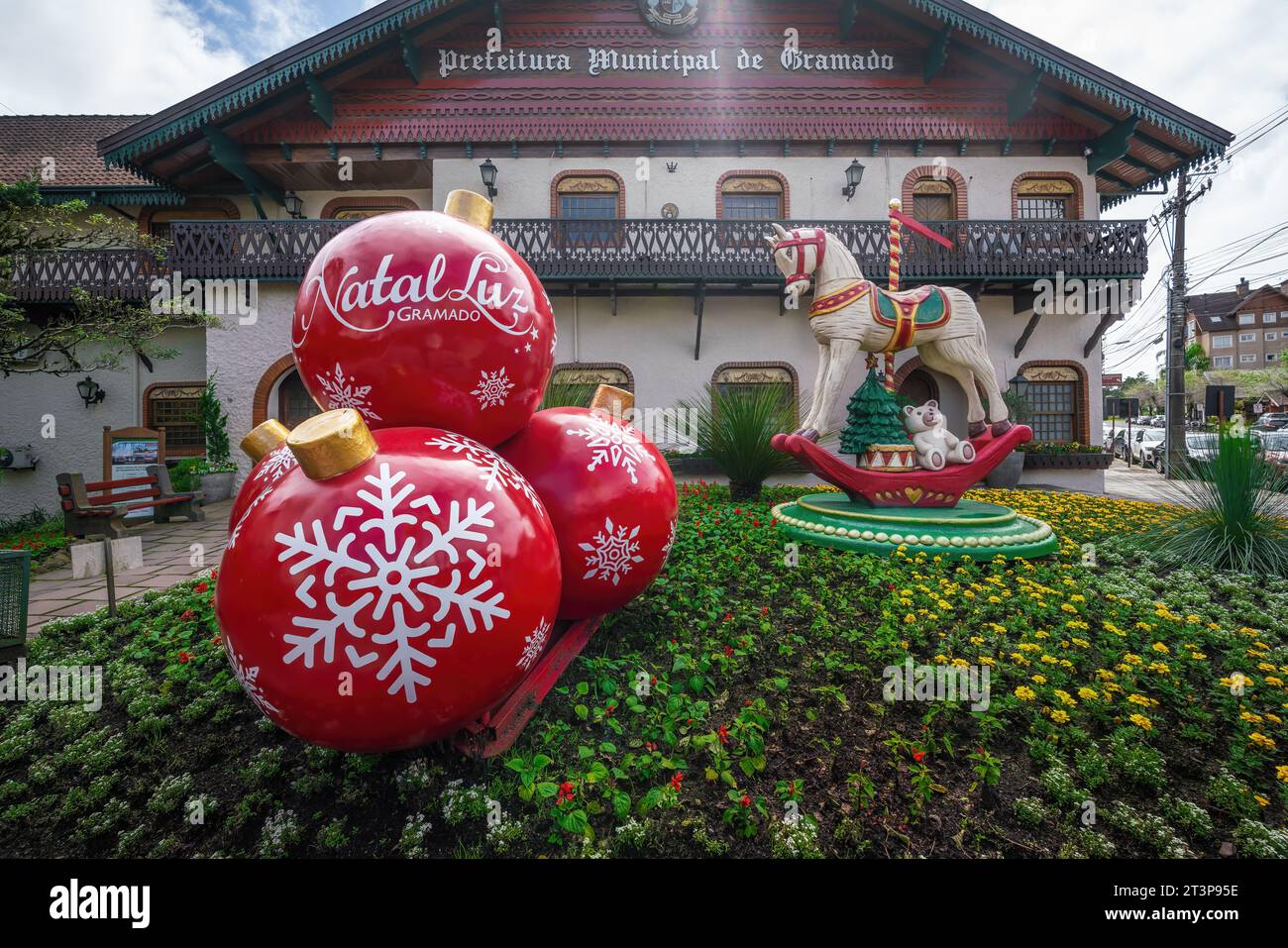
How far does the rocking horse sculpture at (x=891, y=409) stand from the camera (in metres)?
5.13

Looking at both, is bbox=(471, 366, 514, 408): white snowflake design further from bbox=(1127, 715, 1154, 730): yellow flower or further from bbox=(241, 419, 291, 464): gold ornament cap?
bbox=(1127, 715, 1154, 730): yellow flower

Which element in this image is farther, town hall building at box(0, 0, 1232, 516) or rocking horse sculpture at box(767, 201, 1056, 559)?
town hall building at box(0, 0, 1232, 516)

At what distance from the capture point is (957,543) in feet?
15.9

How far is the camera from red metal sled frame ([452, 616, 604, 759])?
222cm

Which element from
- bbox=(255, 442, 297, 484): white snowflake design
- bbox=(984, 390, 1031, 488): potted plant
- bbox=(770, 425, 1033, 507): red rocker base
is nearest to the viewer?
bbox=(255, 442, 297, 484): white snowflake design

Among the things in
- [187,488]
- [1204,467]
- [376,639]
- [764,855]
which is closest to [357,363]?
[376,639]

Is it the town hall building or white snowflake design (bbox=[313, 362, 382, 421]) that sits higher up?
the town hall building

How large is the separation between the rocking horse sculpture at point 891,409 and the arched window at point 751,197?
680 centimetres

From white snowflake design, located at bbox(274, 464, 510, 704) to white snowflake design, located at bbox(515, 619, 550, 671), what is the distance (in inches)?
9.3

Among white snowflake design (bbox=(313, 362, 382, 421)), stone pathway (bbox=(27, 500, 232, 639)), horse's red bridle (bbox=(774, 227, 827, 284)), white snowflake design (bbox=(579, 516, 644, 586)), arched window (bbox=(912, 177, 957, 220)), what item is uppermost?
arched window (bbox=(912, 177, 957, 220))

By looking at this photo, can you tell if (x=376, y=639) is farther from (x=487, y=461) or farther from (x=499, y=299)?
(x=499, y=299)

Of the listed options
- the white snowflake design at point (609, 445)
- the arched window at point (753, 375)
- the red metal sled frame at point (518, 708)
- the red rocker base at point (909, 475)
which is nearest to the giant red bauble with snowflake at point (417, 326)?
the white snowflake design at point (609, 445)

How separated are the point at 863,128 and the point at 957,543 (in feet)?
42.0

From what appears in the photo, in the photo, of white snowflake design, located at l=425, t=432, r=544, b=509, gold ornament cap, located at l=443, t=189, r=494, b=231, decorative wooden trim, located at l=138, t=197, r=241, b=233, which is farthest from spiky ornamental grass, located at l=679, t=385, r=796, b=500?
decorative wooden trim, located at l=138, t=197, r=241, b=233
